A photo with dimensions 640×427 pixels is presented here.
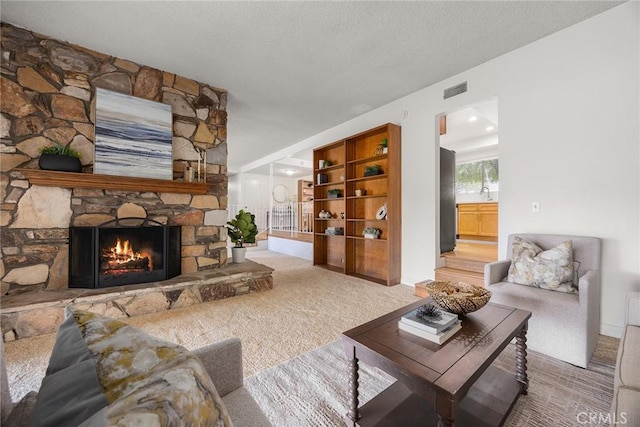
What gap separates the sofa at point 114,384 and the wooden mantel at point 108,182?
8.32ft

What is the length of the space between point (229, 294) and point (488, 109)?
4.95m

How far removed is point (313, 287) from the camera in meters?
3.75

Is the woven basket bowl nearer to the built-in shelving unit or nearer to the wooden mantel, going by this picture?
the built-in shelving unit

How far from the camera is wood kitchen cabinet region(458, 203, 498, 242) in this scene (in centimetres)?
599

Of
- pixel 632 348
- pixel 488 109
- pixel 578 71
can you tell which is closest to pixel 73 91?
pixel 632 348

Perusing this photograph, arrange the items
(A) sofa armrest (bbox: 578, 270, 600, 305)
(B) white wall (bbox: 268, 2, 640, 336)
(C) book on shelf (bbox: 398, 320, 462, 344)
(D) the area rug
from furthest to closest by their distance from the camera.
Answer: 1. (B) white wall (bbox: 268, 2, 640, 336)
2. (A) sofa armrest (bbox: 578, 270, 600, 305)
3. (D) the area rug
4. (C) book on shelf (bbox: 398, 320, 462, 344)

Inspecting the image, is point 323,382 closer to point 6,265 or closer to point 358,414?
point 358,414

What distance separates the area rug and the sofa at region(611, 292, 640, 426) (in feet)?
1.25

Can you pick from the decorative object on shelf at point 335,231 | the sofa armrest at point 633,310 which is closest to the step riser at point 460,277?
the sofa armrest at point 633,310

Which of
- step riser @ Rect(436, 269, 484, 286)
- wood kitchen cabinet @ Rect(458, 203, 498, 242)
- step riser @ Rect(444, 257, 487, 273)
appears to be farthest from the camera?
wood kitchen cabinet @ Rect(458, 203, 498, 242)

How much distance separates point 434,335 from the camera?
1.26 metres

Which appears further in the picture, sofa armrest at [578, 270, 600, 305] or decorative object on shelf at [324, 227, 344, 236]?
decorative object on shelf at [324, 227, 344, 236]

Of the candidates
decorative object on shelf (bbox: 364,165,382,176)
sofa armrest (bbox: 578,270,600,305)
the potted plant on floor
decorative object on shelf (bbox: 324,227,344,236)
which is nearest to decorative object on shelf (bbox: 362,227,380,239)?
decorative object on shelf (bbox: 324,227,344,236)

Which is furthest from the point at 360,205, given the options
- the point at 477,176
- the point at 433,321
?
the point at 477,176
